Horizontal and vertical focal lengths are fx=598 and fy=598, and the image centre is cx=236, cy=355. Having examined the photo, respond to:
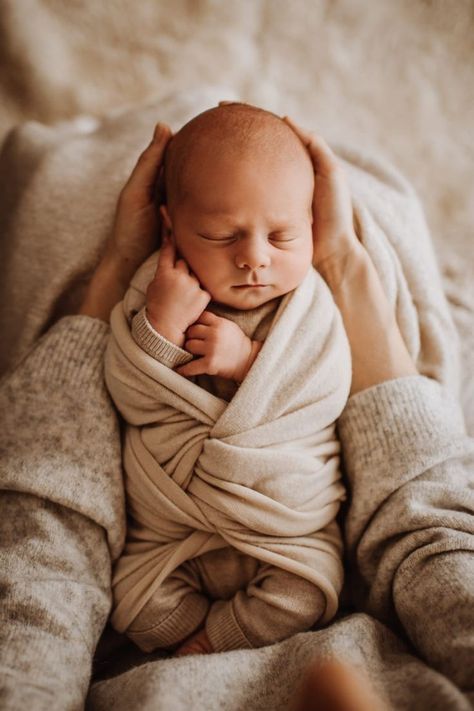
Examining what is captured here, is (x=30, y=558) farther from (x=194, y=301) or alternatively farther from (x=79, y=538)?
(x=194, y=301)

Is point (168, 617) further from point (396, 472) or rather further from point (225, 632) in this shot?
point (396, 472)

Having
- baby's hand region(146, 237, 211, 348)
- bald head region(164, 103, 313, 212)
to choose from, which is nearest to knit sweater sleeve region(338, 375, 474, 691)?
baby's hand region(146, 237, 211, 348)

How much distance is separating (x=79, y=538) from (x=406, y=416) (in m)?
0.55

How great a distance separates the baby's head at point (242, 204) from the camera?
2.95 feet

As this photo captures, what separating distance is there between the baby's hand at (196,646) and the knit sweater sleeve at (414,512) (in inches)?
10.2

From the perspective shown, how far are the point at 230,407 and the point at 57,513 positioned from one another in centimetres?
32

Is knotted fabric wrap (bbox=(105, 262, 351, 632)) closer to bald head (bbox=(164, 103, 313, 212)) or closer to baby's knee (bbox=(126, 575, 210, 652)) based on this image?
baby's knee (bbox=(126, 575, 210, 652))

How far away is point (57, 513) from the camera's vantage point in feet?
3.06

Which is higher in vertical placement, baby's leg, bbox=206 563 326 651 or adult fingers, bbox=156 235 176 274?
adult fingers, bbox=156 235 176 274

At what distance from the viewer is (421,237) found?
4.06 ft

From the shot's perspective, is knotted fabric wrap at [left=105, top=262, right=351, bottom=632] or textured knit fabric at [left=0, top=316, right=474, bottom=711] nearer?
textured knit fabric at [left=0, top=316, right=474, bottom=711]

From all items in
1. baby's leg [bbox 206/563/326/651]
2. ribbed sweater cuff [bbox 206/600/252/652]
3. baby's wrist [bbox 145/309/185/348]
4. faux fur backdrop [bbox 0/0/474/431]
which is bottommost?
ribbed sweater cuff [bbox 206/600/252/652]

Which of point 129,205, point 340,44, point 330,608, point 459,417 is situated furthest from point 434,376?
point 340,44

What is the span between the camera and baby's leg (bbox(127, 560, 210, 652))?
929mm
